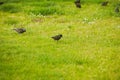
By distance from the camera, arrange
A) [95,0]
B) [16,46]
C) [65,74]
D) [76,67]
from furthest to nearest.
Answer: [95,0] < [16,46] < [76,67] < [65,74]

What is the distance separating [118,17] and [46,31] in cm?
1062

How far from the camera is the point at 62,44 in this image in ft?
89.6

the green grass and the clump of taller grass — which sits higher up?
the green grass

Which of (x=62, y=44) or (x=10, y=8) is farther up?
(x=62, y=44)

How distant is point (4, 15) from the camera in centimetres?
4269

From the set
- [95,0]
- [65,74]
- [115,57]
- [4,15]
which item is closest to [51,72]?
[65,74]

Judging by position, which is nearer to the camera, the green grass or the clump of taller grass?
the green grass

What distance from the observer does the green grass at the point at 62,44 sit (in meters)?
20.4

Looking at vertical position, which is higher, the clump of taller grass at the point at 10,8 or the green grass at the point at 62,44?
the green grass at the point at 62,44

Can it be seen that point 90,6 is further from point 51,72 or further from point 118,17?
point 51,72

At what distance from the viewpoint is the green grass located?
2044cm

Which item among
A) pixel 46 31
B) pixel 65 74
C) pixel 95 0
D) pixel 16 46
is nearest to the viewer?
pixel 65 74

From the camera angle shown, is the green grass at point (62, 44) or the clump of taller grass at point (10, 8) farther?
the clump of taller grass at point (10, 8)

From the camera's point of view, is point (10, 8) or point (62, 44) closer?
point (62, 44)
